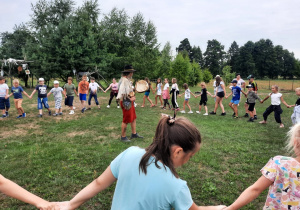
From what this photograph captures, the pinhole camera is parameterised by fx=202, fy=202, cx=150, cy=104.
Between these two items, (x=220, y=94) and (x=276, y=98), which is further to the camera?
(x=220, y=94)

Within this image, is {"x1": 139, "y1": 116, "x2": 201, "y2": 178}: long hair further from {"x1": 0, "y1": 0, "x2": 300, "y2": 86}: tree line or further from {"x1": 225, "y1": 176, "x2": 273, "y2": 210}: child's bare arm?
{"x1": 0, "y1": 0, "x2": 300, "y2": 86}: tree line

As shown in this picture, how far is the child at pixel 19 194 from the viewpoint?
1542 millimetres

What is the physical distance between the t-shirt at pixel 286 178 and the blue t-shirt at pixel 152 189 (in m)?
0.91

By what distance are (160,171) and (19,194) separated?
120 centimetres

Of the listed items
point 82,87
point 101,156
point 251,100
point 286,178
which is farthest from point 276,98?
point 82,87

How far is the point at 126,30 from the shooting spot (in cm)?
3316

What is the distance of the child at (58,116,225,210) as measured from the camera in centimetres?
116

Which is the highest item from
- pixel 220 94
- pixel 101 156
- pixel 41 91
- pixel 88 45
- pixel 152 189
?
pixel 88 45

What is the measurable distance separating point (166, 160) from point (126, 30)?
34.5 metres

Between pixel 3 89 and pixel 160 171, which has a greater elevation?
pixel 3 89

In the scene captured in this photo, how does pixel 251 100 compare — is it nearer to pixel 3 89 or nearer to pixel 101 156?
pixel 101 156

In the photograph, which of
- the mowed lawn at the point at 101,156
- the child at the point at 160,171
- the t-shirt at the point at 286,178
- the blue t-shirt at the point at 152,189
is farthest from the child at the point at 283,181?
the mowed lawn at the point at 101,156

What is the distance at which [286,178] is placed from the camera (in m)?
1.68

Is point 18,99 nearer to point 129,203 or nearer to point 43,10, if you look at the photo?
point 129,203
